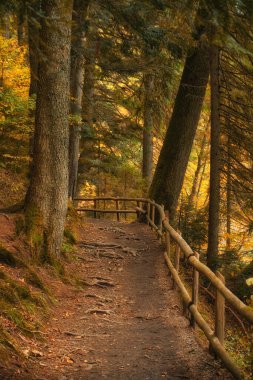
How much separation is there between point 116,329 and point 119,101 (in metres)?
13.4

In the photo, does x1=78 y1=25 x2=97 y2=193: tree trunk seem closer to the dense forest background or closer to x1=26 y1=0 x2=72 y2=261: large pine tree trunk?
the dense forest background

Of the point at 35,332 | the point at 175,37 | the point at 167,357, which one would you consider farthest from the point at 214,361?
the point at 175,37

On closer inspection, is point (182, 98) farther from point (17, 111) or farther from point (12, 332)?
point (12, 332)

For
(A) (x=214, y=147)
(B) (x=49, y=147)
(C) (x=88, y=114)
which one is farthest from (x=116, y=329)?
(C) (x=88, y=114)

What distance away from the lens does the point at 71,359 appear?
20.7 feet

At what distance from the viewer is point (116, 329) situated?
7.91 m

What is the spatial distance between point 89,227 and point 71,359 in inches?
390

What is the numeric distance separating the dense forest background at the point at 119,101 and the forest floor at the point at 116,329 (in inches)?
29.1

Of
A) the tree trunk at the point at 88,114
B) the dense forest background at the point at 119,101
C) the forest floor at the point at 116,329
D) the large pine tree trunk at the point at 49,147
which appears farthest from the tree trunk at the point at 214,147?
the large pine tree trunk at the point at 49,147

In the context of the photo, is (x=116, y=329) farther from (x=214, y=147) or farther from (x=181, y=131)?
(x=181, y=131)

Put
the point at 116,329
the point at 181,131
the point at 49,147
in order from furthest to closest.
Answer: the point at 181,131
the point at 49,147
the point at 116,329

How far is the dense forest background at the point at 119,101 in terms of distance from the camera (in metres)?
8.63

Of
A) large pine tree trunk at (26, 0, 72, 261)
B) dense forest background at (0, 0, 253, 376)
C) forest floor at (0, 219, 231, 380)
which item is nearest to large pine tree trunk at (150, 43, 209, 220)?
dense forest background at (0, 0, 253, 376)

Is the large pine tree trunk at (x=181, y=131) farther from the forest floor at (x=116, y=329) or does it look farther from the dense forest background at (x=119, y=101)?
the forest floor at (x=116, y=329)
